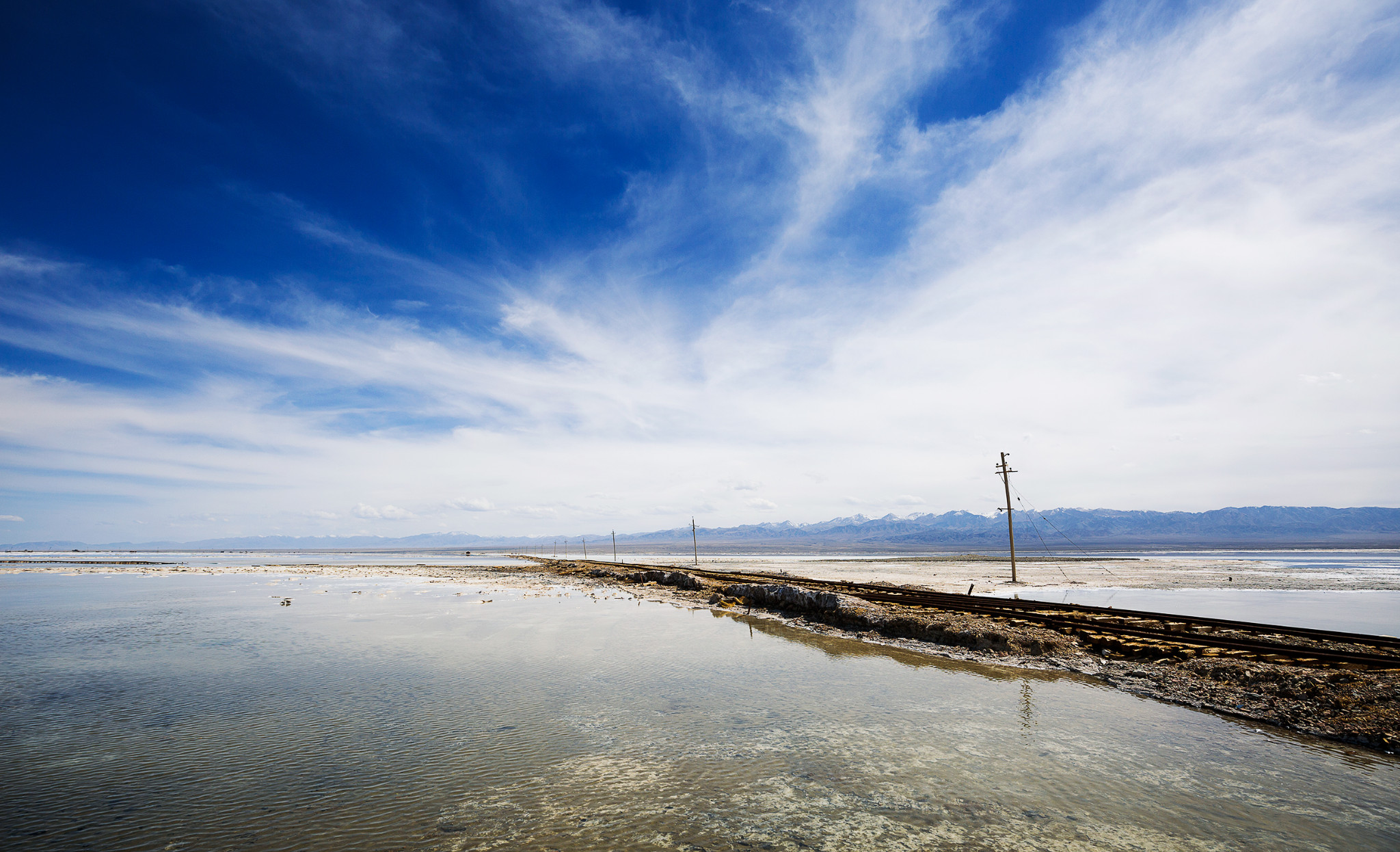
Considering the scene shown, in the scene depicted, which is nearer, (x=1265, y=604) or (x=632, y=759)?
(x=632, y=759)

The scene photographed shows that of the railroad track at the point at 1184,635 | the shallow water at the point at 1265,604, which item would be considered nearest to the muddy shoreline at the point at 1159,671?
the railroad track at the point at 1184,635

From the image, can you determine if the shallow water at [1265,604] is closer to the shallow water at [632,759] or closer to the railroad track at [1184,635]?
the railroad track at [1184,635]

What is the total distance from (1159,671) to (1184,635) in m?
4.27

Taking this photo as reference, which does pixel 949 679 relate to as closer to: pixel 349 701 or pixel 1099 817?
pixel 1099 817

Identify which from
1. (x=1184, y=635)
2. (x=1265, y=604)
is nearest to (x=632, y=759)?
(x=1184, y=635)

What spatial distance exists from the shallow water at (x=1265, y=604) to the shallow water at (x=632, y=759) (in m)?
17.3

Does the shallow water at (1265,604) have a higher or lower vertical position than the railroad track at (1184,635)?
lower

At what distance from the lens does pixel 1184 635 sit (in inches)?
664

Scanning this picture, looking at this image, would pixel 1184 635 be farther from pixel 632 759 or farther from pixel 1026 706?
pixel 632 759

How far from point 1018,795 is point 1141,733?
14.3 ft

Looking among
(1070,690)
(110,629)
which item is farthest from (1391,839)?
(110,629)

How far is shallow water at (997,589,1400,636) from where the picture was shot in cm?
2238

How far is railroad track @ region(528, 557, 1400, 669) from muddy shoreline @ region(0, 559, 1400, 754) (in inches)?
28.4

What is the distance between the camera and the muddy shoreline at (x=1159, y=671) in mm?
10195
